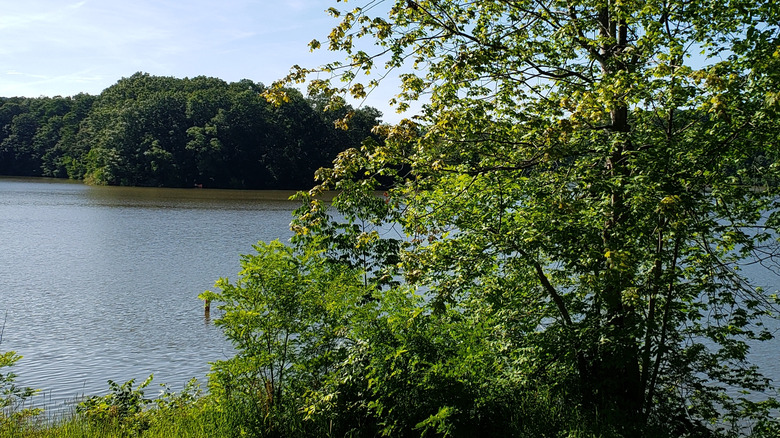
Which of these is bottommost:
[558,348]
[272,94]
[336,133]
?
[558,348]

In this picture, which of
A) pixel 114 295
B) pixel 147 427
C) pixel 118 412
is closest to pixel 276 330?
pixel 147 427

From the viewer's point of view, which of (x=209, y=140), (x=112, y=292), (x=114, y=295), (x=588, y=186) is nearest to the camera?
(x=588, y=186)

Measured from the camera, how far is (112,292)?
20672 millimetres

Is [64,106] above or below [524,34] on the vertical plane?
above

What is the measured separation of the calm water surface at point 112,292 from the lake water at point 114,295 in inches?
1.3

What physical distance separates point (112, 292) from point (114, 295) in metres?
0.52

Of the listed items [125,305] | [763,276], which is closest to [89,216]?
[125,305]

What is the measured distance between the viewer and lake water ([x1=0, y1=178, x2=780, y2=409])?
507 inches

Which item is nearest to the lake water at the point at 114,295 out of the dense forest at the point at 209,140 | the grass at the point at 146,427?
the grass at the point at 146,427

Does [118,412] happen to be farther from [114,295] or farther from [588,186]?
[114,295]

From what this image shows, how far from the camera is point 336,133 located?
96.0m

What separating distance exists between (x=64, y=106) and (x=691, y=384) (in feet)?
475

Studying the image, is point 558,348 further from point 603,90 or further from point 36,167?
point 36,167

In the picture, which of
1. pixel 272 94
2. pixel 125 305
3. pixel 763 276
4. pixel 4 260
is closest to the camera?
pixel 272 94
